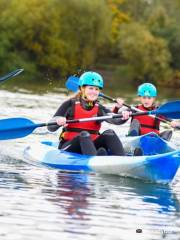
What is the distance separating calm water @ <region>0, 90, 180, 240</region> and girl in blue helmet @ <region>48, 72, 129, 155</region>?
52cm

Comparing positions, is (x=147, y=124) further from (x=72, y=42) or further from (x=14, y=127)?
(x=72, y=42)

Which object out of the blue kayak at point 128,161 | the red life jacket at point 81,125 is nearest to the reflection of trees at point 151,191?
the blue kayak at point 128,161

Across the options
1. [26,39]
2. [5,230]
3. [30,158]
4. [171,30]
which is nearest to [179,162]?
[30,158]

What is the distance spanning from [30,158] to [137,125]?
7.56 feet

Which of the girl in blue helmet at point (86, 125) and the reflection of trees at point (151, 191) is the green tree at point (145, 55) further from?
the reflection of trees at point (151, 191)

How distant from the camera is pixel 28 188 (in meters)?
8.89

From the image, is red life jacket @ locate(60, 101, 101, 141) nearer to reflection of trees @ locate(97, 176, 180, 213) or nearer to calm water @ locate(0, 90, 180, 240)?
calm water @ locate(0, 90, 180, 240)

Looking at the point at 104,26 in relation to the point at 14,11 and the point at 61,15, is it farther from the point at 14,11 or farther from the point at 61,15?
the point at 14,11

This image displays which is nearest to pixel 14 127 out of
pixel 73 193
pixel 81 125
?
pixel 81 125

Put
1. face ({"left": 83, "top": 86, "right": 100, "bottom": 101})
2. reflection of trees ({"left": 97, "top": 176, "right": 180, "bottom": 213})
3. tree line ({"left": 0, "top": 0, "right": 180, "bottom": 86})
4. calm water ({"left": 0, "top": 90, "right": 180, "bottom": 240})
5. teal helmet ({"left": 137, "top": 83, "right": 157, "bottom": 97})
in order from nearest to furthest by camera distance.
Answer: calm water ({"left": 0, "top": 90, "right": 180, "bottom": 240}), reflection of trees ({"left": 97, "top": 176, "right": 180, "bottom": 213}), face ({"left": 83, "top": 86, "right": 100, "bottom": 101}), teal helmet ({"left": 137, "top": 83, "right": 157, "bottom": 97}), tree line ({"left": 0, "top": 0, "right": 180, "bottom": 86})

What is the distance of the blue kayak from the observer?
9.81 metres

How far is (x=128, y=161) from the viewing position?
10.1 metres

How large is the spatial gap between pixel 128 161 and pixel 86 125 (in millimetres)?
1186

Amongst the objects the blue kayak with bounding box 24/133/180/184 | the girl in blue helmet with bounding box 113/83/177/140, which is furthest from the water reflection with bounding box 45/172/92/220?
the girl in blue helmet with bounding box 113/83/177/140
